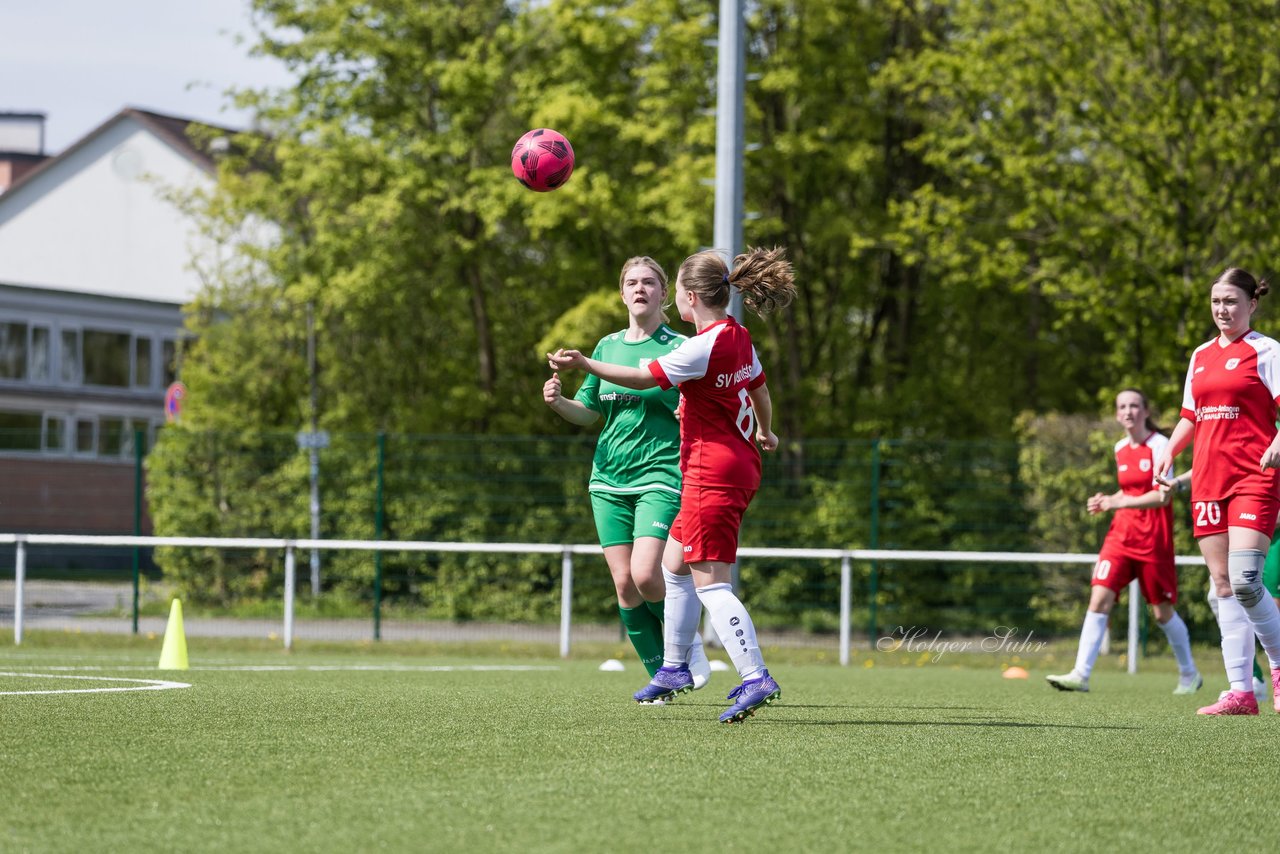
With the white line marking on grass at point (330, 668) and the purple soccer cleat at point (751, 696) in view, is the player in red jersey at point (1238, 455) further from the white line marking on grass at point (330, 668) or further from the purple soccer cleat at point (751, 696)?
the white line marking on grass at point (330, 668)

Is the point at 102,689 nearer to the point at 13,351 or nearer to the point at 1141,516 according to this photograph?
the point at 1141,516

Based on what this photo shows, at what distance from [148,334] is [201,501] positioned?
24936mm

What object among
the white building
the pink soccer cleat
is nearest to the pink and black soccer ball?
the pink soccer cleat

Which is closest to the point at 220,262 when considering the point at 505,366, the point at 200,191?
the point at 200,191

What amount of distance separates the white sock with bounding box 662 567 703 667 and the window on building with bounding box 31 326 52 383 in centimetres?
3639

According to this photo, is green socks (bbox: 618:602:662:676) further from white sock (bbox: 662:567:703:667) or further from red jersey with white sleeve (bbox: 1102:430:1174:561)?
red jersey with white sleeve (bbox: 1102:430:1174:561)

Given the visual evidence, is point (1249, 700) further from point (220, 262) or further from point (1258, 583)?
point (220, 262)

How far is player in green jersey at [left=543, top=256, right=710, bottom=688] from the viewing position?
7520mm

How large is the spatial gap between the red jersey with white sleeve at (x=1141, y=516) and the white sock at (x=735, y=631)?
169 inches

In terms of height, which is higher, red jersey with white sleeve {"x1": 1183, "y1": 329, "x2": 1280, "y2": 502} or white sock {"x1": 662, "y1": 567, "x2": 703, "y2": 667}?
red jersey with white sleeve {"x1": 1183, "y1": 329, "x2": 1280, "y2": 502}

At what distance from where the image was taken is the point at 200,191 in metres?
27.7

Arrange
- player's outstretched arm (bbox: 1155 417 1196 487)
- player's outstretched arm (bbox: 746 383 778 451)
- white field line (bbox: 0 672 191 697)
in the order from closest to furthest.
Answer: player's outstretched arm (bbox: 746 383 778 451)
white field line (bbox: 0 672 191 697)
player's outstretched arm (bbox: 1155 417 1196 487)

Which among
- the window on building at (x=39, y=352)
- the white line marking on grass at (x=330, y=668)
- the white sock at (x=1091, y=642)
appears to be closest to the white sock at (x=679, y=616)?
the white sock at (x=1091, y=642)

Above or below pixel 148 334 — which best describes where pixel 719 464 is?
below
